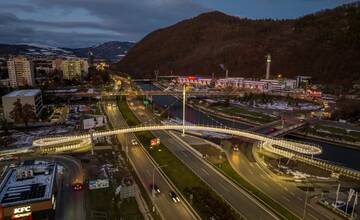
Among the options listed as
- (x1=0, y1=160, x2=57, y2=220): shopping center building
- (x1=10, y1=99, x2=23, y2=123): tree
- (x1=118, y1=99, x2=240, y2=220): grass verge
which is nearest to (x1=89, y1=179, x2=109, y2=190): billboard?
(x1=0, y1=160, x2=57, y2=220): shopping center building

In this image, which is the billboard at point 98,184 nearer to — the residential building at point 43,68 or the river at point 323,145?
the river at point 323,145

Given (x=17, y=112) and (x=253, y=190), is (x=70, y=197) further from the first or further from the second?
(x=17, y=112)

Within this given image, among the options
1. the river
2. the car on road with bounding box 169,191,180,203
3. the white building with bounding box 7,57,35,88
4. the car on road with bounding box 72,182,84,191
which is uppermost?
the white building with bounding box 7,57,35,88

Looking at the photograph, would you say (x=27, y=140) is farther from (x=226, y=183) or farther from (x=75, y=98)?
(x=75, y=98)

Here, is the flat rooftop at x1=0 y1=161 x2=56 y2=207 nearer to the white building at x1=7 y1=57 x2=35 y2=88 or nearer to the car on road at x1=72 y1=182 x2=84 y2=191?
the car on road at x1=72 y1=182 x2=84 y2=191

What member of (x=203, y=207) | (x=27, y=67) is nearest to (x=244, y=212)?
(x=203, y=207)

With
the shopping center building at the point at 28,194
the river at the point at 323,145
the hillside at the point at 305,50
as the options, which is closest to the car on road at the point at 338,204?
the river at the point at 323,145

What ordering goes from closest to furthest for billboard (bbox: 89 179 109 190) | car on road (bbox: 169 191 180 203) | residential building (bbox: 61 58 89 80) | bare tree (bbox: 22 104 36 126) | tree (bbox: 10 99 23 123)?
car on road (bbox: 169 191 180 203) < billboard (bbox: 89 179 109 190) < bare tree (bbox: 22 104 36 126) < tree (bbox: 10 99 23 123) < residential building (bbox: 61 58 89 80)
